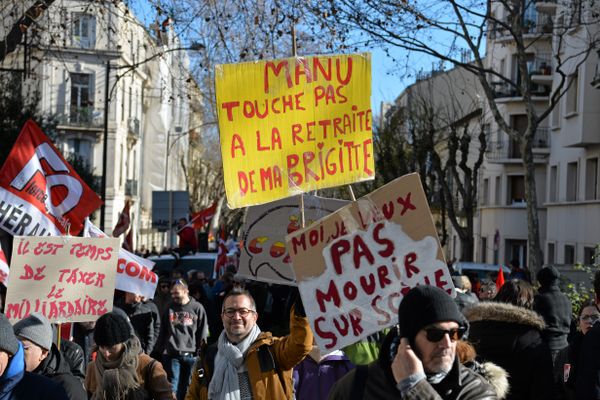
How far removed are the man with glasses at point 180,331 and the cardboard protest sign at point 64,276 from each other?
3819 millimetres

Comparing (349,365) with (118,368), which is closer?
→ (118,368)

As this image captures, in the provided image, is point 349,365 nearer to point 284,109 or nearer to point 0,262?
point 284,109

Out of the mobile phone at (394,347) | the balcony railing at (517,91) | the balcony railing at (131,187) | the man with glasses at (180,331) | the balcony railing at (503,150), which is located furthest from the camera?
the balcony railing at (131,187)

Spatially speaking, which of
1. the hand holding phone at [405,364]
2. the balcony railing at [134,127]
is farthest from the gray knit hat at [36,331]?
the balcony railing at [134,127]

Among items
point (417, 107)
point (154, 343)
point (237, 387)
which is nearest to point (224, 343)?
point (237, 387)

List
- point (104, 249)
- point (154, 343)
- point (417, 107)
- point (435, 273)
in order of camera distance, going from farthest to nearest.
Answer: point (417, 107), point (154, 343), point (104, 249), point (435, 273)

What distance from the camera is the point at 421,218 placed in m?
5.80

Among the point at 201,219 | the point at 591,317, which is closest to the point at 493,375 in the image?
the point at 591,317

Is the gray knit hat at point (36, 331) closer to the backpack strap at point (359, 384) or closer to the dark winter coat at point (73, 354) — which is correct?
the dark winter coat at point (73, 354)

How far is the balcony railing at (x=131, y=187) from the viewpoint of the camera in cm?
6028

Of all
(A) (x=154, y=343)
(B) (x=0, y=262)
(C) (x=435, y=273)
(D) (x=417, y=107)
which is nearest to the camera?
(C) (x=435, y=273)

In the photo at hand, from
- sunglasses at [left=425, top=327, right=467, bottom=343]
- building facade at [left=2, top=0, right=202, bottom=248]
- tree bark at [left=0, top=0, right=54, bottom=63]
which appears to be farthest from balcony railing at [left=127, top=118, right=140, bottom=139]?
sunglasses at [left=425, top=327, right=467, bottom=343]

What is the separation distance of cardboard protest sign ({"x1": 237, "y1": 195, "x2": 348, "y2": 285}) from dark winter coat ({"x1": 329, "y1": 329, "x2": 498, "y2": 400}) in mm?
3433

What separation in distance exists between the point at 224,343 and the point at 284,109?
147cm
